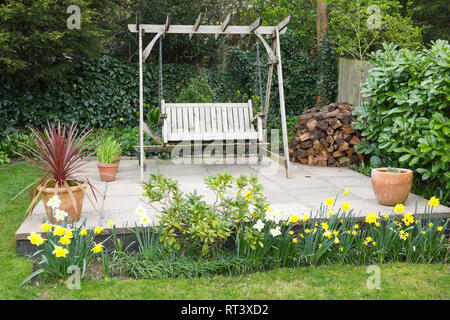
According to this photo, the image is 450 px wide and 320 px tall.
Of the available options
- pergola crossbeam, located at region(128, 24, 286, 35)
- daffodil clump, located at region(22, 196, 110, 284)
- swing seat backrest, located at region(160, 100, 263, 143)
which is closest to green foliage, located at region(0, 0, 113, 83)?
pergola crossbeam, located at region(128, 24, 286, 35)

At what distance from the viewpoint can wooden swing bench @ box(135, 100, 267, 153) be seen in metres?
5.39

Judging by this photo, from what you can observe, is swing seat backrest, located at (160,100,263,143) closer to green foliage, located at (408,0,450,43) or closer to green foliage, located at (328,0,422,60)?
green foliage, located at (328,0,422,60)

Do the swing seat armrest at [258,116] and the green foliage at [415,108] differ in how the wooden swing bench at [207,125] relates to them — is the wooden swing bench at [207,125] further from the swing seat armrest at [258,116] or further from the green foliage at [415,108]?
the green foliage at [415,108]

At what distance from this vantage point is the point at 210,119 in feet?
19.7

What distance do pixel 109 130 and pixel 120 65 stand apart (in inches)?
48.6

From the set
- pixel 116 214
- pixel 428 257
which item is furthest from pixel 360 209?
pixel 116 214

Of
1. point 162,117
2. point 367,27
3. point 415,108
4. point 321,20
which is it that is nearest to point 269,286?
point 415,108

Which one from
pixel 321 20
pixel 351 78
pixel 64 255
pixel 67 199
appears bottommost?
pixel 64 255

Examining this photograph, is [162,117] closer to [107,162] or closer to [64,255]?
[107,162]

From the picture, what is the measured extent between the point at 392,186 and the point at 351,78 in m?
→ 4.95

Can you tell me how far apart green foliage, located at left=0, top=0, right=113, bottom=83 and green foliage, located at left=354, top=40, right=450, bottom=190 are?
173 inches

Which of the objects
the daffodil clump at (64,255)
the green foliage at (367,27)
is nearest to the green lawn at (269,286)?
the daffodil clump at (64,255)

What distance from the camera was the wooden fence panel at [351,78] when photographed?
25.8ft

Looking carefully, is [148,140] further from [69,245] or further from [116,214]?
[69,245]
